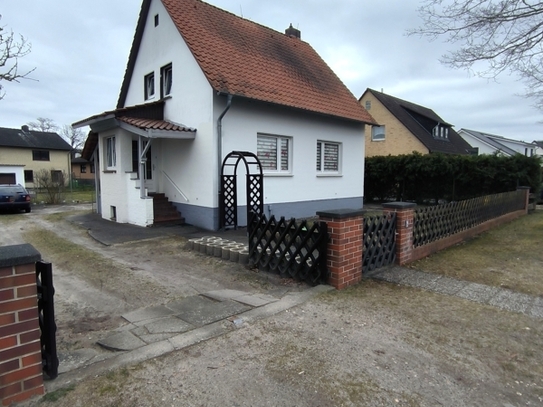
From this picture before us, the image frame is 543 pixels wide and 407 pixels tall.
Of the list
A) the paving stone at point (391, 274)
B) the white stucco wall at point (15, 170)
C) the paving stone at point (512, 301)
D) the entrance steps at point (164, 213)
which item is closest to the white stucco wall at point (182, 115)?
the entrance steps at point (164, 213)

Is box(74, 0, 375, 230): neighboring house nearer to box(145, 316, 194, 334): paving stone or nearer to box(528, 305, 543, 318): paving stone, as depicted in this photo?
box(145, 316, 194, 334): paving stone

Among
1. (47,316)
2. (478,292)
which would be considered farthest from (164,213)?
(478,292)

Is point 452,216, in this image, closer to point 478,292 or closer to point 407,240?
point 407,240

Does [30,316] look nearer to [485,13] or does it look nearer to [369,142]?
[485,13]

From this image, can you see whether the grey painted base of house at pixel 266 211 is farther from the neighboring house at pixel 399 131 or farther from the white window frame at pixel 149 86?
the neighboring house at pixel 399 131

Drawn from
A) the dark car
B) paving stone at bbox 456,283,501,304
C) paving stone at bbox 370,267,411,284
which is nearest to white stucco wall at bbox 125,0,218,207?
paving stone at bbox 370,267,411,284

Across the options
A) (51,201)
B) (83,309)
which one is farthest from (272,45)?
(51,201)

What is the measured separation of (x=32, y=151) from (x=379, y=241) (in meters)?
45.5

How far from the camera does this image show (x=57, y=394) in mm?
2525

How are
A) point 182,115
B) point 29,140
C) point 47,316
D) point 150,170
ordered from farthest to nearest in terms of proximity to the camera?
1. point 29,140
2. point 150,170
3. point 182,115
4. point 47,316

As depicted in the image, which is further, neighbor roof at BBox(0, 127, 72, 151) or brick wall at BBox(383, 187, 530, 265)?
neighbor roof at BBox(0, 127, 72, 151)

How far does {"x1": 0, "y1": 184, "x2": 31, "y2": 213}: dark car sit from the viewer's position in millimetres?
16062

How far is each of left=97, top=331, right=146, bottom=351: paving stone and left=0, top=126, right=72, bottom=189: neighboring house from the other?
130ft

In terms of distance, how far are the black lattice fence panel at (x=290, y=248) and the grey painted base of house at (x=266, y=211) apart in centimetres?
415
